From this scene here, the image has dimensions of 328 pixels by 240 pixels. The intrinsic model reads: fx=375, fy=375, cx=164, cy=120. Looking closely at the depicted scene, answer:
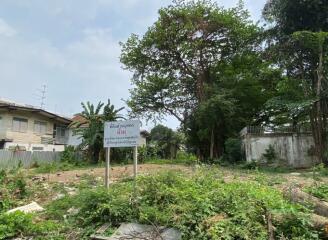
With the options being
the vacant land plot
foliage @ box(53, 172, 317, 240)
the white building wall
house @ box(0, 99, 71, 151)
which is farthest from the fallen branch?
the white building wall

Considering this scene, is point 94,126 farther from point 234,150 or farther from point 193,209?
point 193,209

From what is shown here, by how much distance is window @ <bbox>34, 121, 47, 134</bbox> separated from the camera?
105ft

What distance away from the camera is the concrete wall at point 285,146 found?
19827 mm

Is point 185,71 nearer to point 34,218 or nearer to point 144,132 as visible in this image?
point 144,132

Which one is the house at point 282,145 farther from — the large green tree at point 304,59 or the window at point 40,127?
the window at point 40,127

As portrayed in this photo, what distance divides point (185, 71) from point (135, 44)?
13.5ft

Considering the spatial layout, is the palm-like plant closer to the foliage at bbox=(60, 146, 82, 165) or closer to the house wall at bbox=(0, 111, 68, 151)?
the foliage at bbox=(60, 146, 82, 165)

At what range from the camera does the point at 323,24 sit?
19.6 m

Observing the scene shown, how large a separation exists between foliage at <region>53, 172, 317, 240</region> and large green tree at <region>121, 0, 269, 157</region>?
15925mm

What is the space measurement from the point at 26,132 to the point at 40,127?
167 centimetres

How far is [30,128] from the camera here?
31.4 metres

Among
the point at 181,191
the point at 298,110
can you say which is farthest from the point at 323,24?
the point at 181,191

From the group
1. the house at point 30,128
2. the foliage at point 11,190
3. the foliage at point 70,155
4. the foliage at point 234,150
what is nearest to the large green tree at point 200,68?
the foliage at point 234,150

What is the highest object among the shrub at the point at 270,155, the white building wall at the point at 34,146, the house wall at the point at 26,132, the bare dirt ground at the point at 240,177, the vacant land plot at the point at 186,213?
the house wall at the point at 26,132
